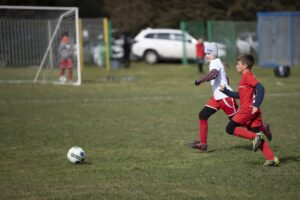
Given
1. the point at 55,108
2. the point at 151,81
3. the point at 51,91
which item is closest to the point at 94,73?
the point at 151,81

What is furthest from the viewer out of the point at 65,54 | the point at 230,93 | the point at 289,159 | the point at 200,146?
the point at 65,54

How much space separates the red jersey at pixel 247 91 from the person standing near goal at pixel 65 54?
1496cm

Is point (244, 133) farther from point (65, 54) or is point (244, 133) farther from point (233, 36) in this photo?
point (233, 36)

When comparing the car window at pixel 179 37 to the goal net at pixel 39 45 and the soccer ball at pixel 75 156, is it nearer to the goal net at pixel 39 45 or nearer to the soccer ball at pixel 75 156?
the goal net at pixel 39 45

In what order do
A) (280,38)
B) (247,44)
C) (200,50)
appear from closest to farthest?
(200,50)
(280,38)
(247,44)

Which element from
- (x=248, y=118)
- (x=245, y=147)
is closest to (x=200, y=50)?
(x=245, y=147)

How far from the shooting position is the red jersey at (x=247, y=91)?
361 inches

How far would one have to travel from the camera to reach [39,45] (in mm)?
24141

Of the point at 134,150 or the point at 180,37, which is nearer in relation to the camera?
the point at 134,150

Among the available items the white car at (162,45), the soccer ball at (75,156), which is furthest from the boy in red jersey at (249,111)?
the white car at (162,45)

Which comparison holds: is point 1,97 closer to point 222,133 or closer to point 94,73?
point 222,133

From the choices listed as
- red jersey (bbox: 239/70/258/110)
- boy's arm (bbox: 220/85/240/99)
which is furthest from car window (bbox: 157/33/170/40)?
red jersey (bbox: 239/70/258/110)

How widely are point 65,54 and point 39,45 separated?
1.11 meters

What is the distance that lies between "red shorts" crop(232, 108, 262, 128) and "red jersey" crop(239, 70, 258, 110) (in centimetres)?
7
